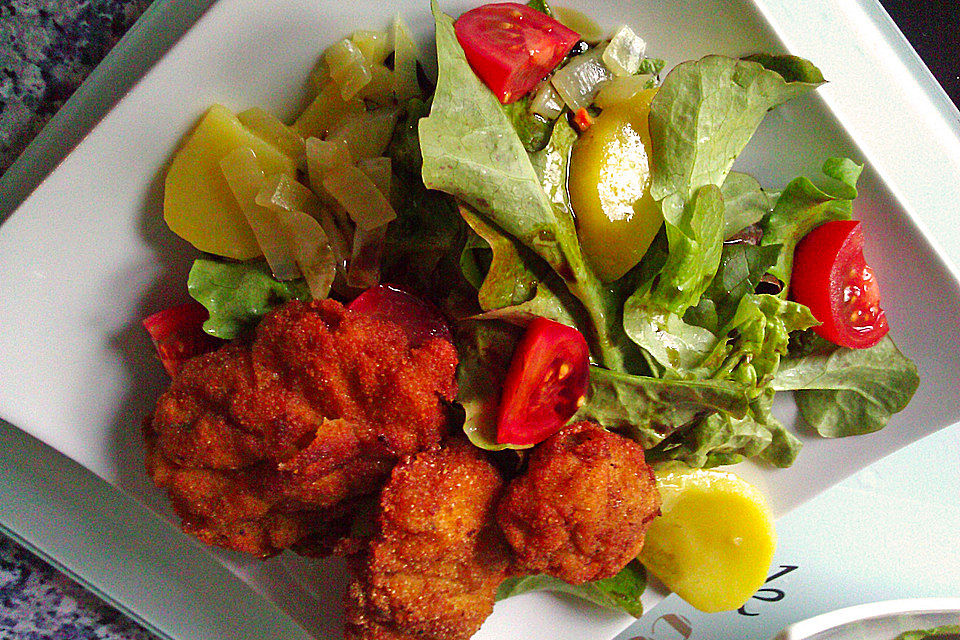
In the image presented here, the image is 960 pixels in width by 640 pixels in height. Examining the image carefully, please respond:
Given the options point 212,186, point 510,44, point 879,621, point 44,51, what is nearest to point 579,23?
point 510,44

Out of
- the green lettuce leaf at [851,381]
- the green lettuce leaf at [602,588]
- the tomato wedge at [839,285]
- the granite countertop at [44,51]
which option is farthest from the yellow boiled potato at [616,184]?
the granite countertop at [44,51]

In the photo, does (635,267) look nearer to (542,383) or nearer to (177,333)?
(542,383)

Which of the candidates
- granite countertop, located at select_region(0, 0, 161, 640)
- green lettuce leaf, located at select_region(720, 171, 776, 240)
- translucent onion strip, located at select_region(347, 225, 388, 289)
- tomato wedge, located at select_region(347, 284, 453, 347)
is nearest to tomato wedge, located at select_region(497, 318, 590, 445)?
tomato wedge, located at select_region(347, 284, 453, 347)

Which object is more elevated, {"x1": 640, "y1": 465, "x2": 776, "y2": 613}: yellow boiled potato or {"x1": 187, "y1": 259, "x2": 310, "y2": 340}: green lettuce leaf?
{"x1": 187, "y1": 259, "x2": 310, "y2": 340}: green lettuce leaf

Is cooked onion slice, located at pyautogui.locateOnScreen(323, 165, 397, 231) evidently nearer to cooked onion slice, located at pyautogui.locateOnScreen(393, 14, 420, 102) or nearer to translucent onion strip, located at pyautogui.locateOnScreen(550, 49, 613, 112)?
cooked onion slice, located at pyautogui.locateOnScreen(393, 14, 420, 102)

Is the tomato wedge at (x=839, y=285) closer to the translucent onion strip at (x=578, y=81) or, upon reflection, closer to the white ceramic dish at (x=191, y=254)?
the white ceramic dish at (x=191, y=254)

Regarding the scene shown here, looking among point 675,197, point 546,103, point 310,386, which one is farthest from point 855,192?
point 310,386
